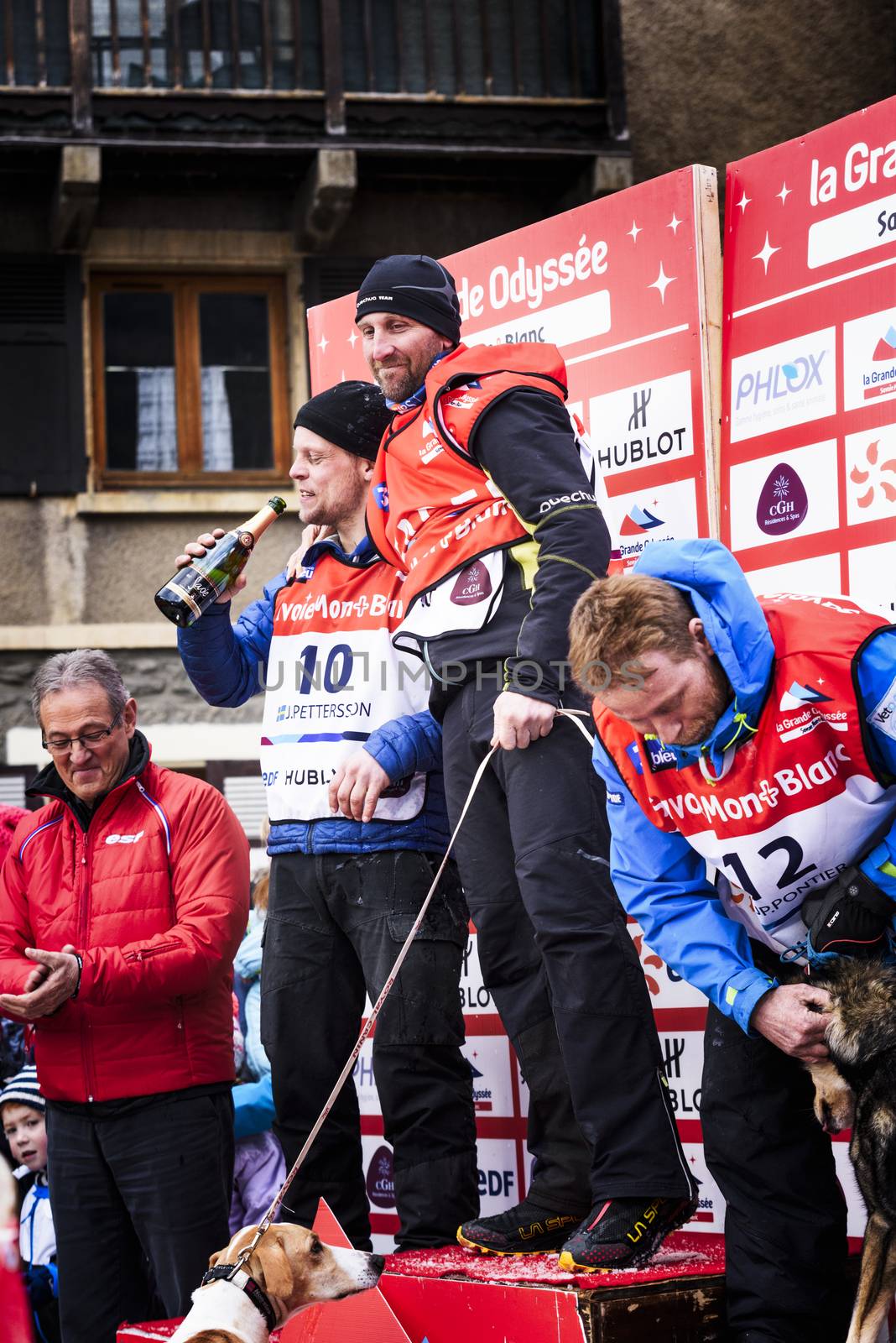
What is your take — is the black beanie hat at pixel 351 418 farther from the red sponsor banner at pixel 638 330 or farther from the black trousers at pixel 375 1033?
the black trousers at pixel 375 1033

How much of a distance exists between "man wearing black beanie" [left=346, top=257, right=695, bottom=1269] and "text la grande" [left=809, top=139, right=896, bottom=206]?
0.91 m

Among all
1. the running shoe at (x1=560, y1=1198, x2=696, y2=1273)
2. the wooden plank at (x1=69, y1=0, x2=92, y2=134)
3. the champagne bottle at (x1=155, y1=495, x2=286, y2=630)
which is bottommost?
the running shoe at (x1=560, y1=1198, x2=696, y2=1273)

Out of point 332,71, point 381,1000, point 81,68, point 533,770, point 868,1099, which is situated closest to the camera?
point 868,1099

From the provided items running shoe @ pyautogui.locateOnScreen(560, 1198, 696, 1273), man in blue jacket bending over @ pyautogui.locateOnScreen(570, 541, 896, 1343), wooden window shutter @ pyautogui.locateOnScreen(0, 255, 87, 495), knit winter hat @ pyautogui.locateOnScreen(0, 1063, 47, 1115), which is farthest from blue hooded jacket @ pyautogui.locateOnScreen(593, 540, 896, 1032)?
wooden window shutter @ pyautogui.locateOnScreen(0, 255, 87, 495)

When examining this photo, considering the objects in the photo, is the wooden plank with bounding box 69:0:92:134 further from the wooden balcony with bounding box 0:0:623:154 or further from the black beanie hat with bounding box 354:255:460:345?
the black beanie hat with bounding box 354:255:460:345

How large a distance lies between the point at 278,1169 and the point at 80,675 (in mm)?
1937

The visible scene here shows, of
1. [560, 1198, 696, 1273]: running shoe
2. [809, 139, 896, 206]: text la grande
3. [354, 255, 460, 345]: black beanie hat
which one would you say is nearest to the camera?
[560, 1198, 696, 1273]: running shoe

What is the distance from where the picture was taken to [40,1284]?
494cm

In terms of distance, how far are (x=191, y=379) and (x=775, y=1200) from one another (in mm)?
8541

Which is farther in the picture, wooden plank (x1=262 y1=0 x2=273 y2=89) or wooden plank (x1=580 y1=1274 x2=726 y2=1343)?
wooden plank (x1=262 y1=0 x2=273 y2=89)

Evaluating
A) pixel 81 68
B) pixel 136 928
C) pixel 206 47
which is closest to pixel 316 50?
pixel 206 47

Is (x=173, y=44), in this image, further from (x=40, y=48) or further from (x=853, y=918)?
(x=853, y=918)

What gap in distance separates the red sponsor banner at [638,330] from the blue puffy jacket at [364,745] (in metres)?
0.90

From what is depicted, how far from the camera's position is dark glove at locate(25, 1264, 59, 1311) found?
4895 millimetres
